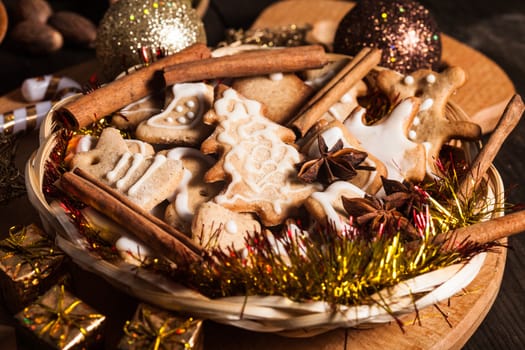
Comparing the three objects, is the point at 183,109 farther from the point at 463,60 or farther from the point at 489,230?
the point at 463,60

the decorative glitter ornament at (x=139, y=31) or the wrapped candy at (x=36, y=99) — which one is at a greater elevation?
the decorative glitter ornament at (x=139, y=31)

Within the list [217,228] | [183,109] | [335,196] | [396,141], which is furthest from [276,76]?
[217,228]

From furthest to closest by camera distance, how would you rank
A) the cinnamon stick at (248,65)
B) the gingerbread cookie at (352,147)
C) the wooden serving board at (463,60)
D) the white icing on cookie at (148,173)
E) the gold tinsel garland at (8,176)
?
the wooden serving board at (463,60) < the cinnamon stick at (248,65) < the gold tinsel garland at (8,176) < the gingerbread cookie at (352,147) < the white icing on cookie at (148,173)

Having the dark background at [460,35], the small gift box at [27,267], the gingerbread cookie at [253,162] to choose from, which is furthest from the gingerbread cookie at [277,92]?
the dark background at [460,35]

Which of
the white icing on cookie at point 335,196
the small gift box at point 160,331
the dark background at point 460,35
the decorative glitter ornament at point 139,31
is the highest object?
the decorative glitter ornament at point 139,31

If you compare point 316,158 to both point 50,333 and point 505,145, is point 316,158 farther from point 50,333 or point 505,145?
point 505,145

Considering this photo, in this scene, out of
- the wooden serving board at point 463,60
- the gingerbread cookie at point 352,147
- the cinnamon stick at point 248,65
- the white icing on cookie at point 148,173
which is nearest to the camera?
the white icing on cookie at point 148,173

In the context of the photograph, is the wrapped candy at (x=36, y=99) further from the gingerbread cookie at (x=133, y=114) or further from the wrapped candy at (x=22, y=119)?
the gingerbread cookie at (x=133, y=114)
